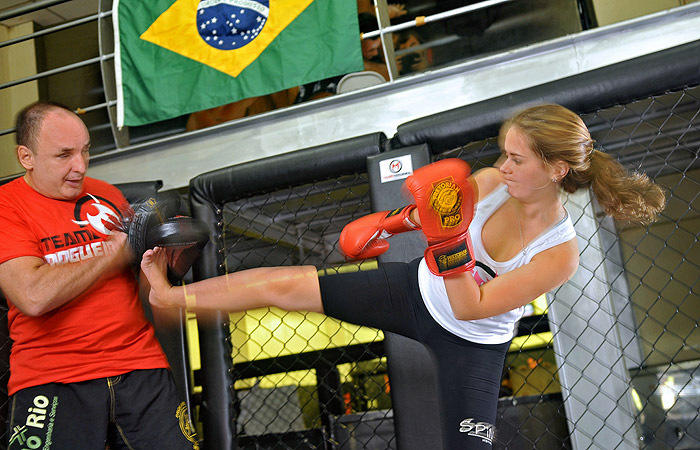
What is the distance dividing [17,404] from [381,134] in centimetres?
124

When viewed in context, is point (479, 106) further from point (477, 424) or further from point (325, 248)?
point (325, 248)

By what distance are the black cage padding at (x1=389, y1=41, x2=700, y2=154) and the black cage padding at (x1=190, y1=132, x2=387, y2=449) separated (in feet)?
0.57

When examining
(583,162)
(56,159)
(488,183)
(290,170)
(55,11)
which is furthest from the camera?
(55,11)

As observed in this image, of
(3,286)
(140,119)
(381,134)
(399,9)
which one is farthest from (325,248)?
(3,286)

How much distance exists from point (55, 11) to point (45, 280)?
3.71 metres

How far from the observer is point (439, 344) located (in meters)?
1.44

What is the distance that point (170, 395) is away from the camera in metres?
1.62

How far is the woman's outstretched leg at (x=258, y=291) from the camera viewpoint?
1.42 metres

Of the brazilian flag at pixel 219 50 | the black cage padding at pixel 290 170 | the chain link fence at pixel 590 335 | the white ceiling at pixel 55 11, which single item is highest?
the white ceiling at pixel 55 11

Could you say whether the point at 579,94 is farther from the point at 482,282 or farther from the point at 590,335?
the point at 590,335

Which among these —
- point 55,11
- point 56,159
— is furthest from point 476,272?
point 55,11

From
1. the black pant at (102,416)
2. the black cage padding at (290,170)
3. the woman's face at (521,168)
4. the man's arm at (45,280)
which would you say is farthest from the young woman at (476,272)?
the black cage padding at (290,170)

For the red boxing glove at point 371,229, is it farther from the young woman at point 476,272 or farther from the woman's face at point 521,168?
the woman's face at point 521,168

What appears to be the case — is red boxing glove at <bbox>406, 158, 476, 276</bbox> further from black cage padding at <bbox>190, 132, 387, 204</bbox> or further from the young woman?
black cage padding at <bbox>190, 132, 387, 204</bbox>
